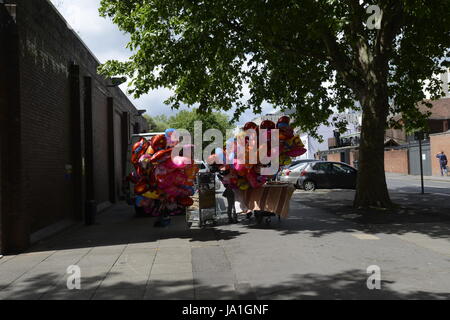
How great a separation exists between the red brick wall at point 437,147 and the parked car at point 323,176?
14.3 metres

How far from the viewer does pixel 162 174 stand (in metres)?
8.64

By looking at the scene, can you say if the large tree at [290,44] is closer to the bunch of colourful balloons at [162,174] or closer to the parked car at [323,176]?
the bunch of colourful balloons at [162,174]

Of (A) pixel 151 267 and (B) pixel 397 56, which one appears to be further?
(B) pixel 397 56

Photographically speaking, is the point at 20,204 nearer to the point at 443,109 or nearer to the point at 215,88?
the point at 215,88

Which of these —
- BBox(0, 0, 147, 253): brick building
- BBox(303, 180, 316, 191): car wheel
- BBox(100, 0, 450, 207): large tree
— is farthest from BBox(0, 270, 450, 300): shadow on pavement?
BBox(303, 180, 316, 191): car wheel

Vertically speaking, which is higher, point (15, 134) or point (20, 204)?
point (15, 134)

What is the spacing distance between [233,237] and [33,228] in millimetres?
4101

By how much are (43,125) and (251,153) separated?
461 centimetres

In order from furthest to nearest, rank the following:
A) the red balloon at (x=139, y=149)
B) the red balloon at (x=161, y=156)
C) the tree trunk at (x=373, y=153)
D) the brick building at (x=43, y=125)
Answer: the tree trunk at (x=373, y=153)
the red balloon at (x=139, y=149)
the red balloon at (x=161, y=156)
the brick building at (x=43, y=125)

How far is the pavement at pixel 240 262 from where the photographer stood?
16.7 ft

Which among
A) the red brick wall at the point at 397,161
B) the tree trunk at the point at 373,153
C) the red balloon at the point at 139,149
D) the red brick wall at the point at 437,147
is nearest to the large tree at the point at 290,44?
the tree trunk at the point at 373,153

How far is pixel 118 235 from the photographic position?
31.1ft

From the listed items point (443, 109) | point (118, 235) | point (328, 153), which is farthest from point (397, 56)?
point (328, 153)

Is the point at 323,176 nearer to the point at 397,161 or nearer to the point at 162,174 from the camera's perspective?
the point at 162,174
